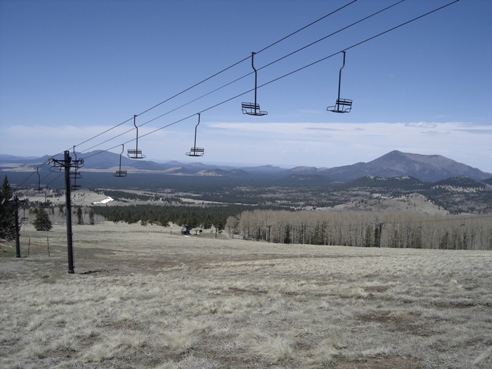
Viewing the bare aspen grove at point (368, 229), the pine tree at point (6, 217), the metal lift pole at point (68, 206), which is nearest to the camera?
the metal lift pole at point (68, 206)

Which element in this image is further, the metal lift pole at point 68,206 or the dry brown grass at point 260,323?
the metal lift pole at point 68,206

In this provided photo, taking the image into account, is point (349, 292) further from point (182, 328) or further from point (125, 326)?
point (125, 326)

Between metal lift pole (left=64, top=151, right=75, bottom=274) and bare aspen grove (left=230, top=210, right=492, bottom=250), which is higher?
metal lift pole (left=64, top=151, right=75, bottom=274)

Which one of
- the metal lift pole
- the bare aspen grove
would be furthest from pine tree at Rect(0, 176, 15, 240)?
the bare aspen grove

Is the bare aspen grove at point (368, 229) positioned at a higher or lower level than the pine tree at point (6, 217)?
lower

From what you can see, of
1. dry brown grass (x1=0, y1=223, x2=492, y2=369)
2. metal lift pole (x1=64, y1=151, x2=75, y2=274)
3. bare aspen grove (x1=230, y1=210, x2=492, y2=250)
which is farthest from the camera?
bare aspen grove (x1=230, y1=210, x2=492, y2=250)

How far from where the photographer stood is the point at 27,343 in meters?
11.6

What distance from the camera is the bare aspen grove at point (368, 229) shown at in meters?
114

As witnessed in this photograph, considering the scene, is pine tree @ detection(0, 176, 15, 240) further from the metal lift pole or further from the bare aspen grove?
the bare aspen grove

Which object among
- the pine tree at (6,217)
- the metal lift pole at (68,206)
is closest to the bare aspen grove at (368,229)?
the pine tree at (6,217)

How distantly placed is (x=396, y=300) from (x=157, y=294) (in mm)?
10796

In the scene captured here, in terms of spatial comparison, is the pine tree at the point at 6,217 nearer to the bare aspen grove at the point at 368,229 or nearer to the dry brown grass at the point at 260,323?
the dry brown grass at the point at 260,323

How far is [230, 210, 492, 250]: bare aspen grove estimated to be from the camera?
11406cm

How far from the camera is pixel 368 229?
12362 centimetres
